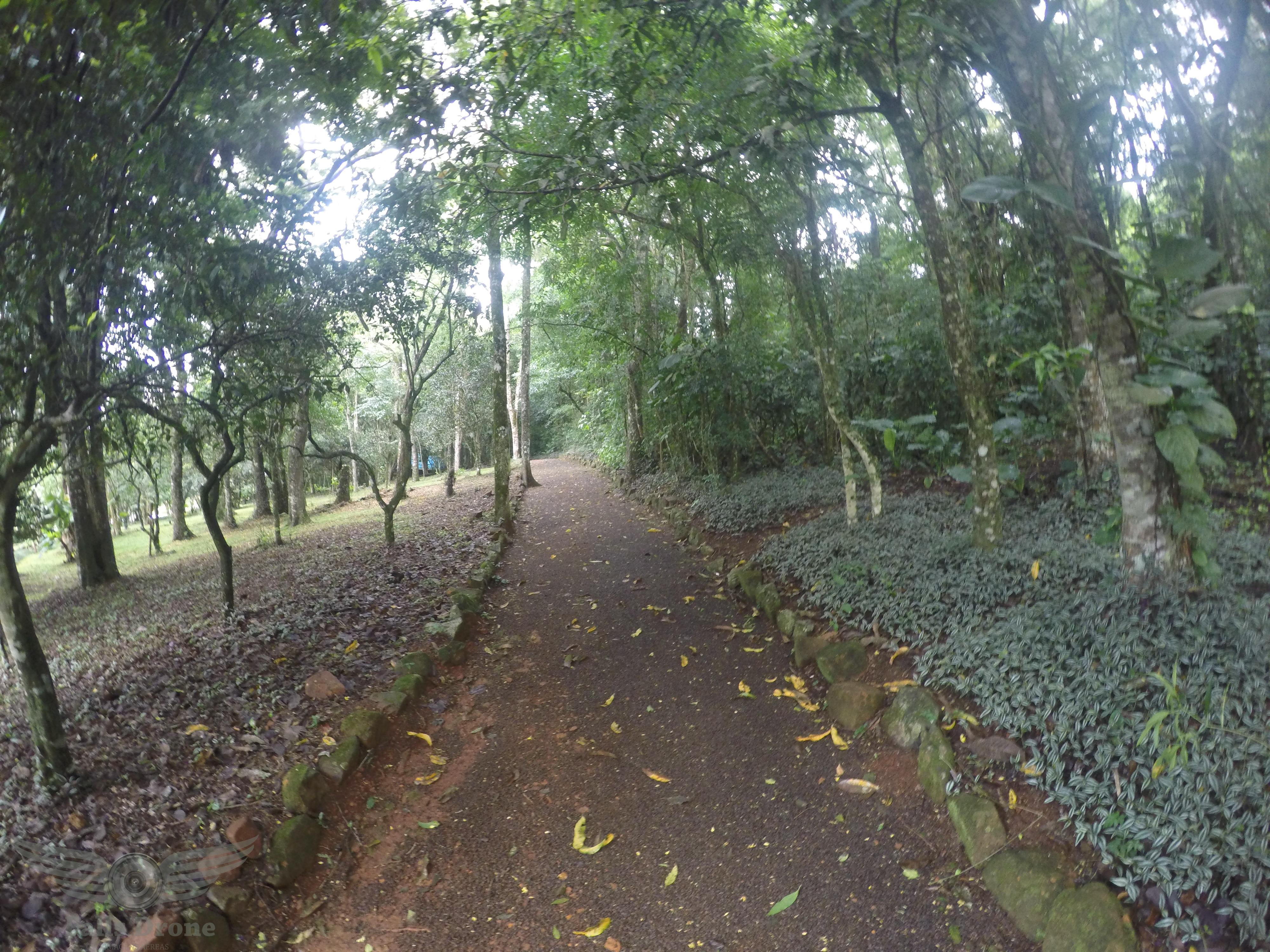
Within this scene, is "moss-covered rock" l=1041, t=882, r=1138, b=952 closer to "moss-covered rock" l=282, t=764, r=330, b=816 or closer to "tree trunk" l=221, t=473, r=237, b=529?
"moss-covered rock" l=282, t=764, r=330, b=816

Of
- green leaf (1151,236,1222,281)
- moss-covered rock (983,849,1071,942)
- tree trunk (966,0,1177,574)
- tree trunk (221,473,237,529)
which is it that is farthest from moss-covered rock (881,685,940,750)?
tree trunk (221,473,237,529)

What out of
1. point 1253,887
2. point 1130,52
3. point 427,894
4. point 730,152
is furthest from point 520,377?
point 1253,887

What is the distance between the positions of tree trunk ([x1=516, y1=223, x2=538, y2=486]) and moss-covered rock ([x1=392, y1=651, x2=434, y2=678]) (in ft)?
26.6

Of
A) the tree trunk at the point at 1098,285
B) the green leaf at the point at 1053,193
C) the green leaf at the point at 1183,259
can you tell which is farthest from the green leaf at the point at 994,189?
the green leaf at the point at 1183,259

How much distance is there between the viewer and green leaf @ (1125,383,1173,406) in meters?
3.71

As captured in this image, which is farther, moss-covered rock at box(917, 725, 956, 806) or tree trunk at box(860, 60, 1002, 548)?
tree trunk at box(860, 60, 1002, 548)

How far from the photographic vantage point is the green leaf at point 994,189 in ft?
11.6

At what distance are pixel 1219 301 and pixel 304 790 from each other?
17.4 ft

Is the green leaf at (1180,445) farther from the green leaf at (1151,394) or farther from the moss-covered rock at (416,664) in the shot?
the moss-covered rock at (416,664)

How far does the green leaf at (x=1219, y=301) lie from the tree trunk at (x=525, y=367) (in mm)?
9910

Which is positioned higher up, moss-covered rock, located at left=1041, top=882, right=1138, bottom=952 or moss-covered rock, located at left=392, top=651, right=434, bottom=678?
moss-covered rock, located at left=392, top=651, right=434, bottom=678

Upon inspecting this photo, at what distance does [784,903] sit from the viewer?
306 cm

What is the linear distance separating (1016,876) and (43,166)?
5.78 metres

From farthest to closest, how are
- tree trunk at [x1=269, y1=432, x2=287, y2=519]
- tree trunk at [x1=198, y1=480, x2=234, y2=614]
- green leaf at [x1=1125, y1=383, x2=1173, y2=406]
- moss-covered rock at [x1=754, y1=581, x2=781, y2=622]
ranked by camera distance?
1. tree trunk at [x1=269, y1=432, x2=287, y2=519]
2. tree trunk at [x1=198, y1=480, x2=234, y2=614]
3. moss-covered rock at [x1=754, y1=581, x2=781, y2=622]
4. green leaf at [x1=1125, y1=383, x2=1173, y2=406]
